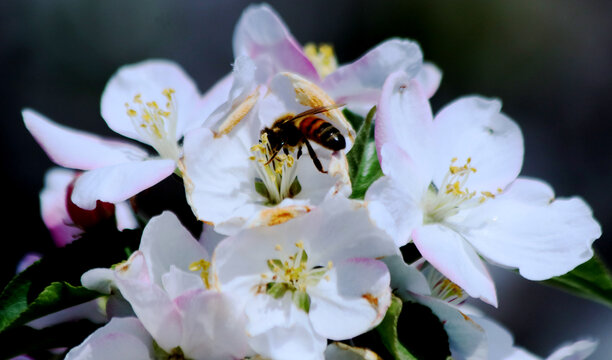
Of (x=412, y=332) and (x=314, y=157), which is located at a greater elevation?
(x=314, y=157)

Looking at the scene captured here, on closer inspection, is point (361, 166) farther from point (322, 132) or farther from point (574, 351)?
point (574, 351)

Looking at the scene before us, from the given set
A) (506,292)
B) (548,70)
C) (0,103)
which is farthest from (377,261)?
(548,70)

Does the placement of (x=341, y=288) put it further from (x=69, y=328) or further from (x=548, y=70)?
(x=548, y=70)

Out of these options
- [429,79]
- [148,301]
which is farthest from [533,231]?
[148,301]

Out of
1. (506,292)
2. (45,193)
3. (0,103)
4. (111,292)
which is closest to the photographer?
(111,292)

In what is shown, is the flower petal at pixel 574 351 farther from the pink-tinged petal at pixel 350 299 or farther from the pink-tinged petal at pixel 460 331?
the pink-tinged petal at pixel 350 299

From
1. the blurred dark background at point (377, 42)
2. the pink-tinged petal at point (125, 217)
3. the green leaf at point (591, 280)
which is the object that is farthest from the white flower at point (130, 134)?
the blurred dark background at point (377, 42)

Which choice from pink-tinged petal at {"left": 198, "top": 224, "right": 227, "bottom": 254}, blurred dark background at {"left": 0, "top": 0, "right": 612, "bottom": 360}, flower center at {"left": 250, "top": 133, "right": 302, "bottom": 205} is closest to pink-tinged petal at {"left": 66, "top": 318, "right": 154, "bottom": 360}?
pink-tinged petal at {"left": 198, "top": 224, "right": 227, "bottom": 254}

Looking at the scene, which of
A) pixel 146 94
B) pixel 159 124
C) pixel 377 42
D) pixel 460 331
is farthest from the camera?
pixel 377 42
